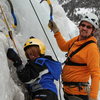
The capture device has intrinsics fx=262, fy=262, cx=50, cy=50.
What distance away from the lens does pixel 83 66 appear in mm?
3521

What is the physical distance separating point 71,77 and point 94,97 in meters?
0.44

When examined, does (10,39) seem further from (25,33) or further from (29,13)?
(29,13)

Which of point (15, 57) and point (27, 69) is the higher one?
point (15, 57)

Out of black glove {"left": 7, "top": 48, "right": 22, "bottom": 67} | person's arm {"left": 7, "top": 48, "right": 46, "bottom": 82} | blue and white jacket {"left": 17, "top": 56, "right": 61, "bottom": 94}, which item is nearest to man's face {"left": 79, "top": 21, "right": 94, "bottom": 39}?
blue and white jacket {"left": 17, "top": 56, "right": 61, "bottom": 94}

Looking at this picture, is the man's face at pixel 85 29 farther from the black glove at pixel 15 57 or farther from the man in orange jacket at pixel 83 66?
the black glove at pixel 15 57

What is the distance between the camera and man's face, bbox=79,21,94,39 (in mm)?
3521

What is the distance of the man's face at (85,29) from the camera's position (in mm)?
3521

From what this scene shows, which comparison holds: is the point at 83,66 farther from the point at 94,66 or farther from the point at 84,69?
the point at 94,66

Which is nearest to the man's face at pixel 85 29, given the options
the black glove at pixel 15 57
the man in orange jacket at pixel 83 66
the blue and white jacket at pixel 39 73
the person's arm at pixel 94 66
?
the man in orange jacket at pixel 83 66

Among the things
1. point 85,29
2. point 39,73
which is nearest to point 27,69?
point 39,73

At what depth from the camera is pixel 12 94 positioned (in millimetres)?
3018

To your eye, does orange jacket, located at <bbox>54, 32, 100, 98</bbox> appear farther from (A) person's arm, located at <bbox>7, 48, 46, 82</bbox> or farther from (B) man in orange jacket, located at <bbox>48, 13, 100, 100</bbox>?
(A) person's arm, located at <bbox>7, 48, 46, 82</bbox>

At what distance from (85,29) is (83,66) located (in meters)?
0.50

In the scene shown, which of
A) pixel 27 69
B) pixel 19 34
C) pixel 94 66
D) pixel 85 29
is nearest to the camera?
pixel 27 69
